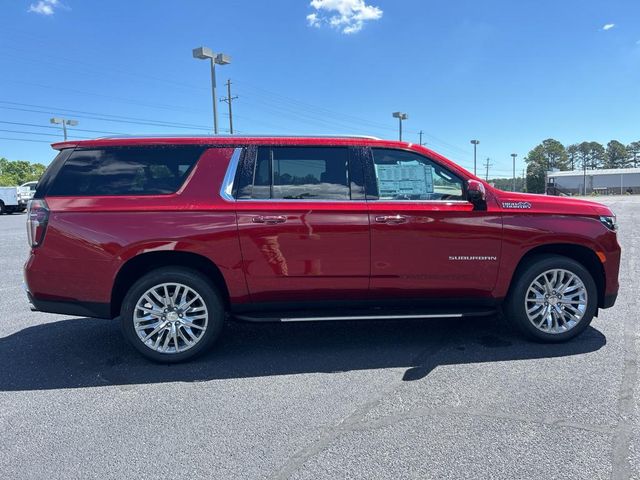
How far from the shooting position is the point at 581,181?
350 ft

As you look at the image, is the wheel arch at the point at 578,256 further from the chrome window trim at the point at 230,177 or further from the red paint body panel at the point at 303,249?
the chrome window trim at the point at 230,177

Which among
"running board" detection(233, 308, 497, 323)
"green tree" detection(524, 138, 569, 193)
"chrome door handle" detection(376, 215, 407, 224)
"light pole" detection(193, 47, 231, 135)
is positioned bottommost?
"running board" detection(233, 308, 497, 323)

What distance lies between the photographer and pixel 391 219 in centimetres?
414

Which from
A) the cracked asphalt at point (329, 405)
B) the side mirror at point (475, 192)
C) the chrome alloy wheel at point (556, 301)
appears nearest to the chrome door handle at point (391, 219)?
the side mirror at point (475, 192)

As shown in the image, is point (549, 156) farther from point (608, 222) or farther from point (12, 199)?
point (608, 222)

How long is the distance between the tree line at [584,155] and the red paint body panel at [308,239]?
134 meters

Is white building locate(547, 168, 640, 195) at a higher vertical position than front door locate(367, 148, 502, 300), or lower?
higher

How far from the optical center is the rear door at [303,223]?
404 centimetres

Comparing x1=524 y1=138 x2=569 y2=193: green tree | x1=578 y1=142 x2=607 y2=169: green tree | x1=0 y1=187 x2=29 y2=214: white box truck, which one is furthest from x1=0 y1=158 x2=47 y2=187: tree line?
x1=578 y1=142 x2=607 y2=169: green tree

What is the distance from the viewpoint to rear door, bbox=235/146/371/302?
4.04 metres

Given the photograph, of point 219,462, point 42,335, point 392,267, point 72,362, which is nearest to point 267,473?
point 219,462

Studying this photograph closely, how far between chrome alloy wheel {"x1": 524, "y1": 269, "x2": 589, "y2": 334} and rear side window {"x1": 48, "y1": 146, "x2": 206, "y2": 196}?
11.2 ft

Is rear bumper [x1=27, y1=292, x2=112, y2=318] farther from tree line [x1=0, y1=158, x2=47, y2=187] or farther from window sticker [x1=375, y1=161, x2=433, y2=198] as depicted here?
tree line [x1=0, y1=158, x2=47, y2=187]

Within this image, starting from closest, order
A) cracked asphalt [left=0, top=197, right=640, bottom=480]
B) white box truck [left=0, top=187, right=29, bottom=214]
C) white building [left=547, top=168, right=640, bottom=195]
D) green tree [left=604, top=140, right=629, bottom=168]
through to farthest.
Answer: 1. cracked asphalt [left=0, top=197, right=640, bottom=480]
2. white box truck [left=0, top=187, right=29, bottom=214]
3. white building [left=547, top=168, right=640, bottom=195]
4. green tree [left=604, top=140, right=629, bottom=168]
